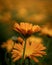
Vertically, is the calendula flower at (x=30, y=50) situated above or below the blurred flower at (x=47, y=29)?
below

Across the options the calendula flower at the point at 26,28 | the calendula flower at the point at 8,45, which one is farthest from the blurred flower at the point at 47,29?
the calendula flower at the point at 8,45

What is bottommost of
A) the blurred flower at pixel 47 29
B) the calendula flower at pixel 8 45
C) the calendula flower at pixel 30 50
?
the calendula flower at pixel 30 50

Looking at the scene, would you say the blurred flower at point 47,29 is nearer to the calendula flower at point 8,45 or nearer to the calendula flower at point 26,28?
the calendula flower at point 26,28

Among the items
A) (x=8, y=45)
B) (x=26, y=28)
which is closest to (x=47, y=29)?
(x=26, y=28)

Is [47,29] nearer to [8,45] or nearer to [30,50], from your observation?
[30,50]

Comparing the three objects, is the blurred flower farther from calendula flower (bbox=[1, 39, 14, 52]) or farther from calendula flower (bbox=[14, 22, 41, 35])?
calendula flower (bbox=[1, 39, 14, 52])

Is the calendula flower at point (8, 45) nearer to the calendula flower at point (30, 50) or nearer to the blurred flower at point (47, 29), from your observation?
the calendula flower at point (30, 50)

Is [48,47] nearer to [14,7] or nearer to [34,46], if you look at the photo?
[34,46]
